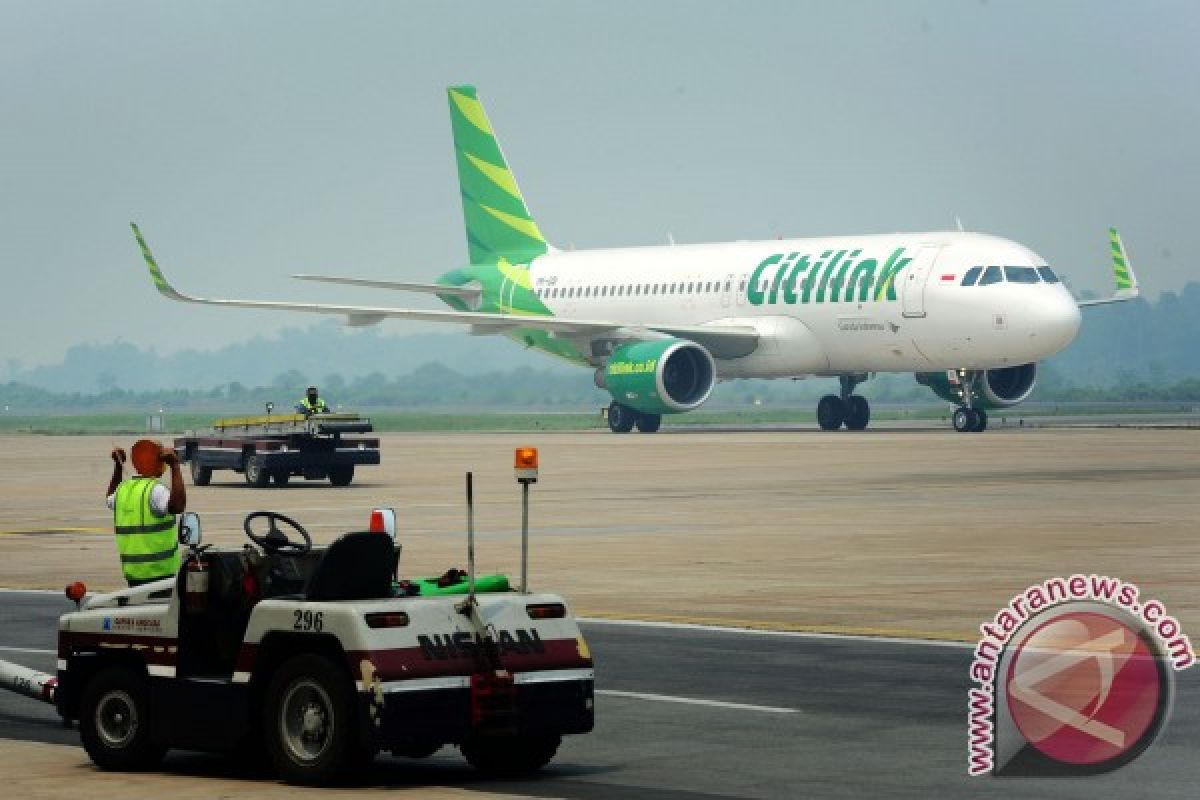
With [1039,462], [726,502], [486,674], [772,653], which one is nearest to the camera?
[486,674]

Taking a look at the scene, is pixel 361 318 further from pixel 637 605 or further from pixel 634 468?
pixel 637 605

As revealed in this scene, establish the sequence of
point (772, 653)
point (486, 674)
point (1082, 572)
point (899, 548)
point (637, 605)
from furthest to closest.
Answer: point (899, 548) < point (1082, 572) < point (637, 605) < point (772, 653) < point (486, 674)

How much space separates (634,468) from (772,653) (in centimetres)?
3065

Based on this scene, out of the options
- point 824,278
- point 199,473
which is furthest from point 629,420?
point 199,473

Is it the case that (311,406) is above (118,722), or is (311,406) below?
above

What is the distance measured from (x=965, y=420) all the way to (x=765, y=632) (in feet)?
160

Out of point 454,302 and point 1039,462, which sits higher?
point 454,302

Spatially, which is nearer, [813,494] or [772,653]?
[772,653]

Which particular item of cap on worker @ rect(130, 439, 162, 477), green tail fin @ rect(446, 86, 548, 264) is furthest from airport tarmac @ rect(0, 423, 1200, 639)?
green tail fin @ rect(446, 86, 548, 264)

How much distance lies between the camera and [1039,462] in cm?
4950

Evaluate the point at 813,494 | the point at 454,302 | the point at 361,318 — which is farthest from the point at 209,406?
the point at 813,494

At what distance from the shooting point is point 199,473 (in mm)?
47406

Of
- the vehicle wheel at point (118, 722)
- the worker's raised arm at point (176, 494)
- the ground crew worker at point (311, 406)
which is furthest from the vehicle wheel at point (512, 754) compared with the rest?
the ground crew worker at point (311, 406)

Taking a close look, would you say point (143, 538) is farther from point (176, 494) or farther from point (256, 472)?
point (256, 472)
